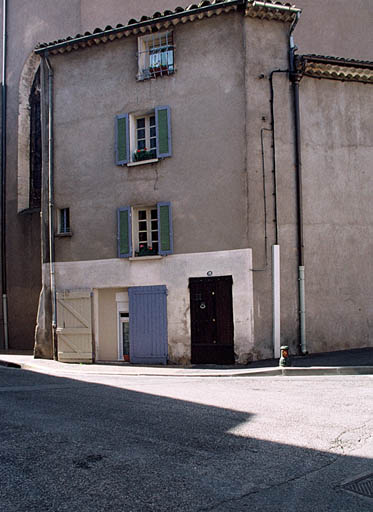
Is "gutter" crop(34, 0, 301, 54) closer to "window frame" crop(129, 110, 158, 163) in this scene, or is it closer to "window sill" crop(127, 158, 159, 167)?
"window frame" crop(129, 110, 158, 163)

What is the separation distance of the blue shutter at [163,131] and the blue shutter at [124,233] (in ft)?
6.15

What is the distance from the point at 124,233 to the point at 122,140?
8.92ft

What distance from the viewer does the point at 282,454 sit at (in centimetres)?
532

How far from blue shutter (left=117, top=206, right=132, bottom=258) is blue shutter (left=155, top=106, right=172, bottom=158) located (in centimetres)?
187

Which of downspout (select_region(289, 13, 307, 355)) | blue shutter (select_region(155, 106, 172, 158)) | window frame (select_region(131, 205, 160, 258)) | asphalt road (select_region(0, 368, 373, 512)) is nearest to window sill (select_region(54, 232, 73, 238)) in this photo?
window frame (select_region(131, 205, 160, 258))

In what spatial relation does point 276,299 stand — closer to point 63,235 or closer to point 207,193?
point 207,193

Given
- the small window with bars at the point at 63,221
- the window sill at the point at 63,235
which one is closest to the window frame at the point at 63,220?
the small window with bars at the point at 63,221

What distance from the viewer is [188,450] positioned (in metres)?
5.49

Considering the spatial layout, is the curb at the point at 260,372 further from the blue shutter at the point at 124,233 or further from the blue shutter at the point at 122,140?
the blue shutter at the point at 122,140

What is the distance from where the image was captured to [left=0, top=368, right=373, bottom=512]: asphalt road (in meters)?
4.17

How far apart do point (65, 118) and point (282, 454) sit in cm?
1393

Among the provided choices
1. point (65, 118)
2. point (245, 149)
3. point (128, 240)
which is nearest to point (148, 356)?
point (128, 240)

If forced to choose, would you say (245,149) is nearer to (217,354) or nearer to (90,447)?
(217,354)

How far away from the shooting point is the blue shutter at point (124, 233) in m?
15.5
